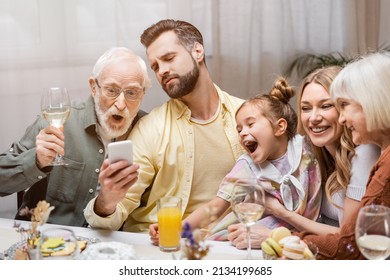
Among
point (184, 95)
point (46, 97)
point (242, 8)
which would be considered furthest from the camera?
point (242, 8)

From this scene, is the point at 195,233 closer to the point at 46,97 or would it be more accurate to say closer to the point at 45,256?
the point at 45,256

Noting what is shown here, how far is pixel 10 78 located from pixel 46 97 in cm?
37

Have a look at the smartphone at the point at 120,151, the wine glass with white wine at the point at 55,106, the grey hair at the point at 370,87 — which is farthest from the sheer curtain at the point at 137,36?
the grey hair at the point at 370,87

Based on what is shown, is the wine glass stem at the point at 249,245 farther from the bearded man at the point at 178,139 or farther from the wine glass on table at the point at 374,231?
the bearded man at the point at 178,139

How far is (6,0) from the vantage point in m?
2.05

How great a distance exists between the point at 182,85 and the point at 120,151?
39 centimetres

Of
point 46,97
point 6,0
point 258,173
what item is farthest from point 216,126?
point 6,0

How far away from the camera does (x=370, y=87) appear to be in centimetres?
144

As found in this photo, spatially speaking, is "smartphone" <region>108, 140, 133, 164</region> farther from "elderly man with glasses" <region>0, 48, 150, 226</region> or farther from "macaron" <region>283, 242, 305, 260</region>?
"macaron" <region>283, 242, 305, 260</region>

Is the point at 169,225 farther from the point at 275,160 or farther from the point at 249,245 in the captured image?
the point at 275,160

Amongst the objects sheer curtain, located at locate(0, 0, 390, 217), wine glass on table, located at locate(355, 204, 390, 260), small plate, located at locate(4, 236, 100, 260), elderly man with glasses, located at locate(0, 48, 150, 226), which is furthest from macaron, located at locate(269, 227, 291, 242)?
sheer curtain, located at locate(0, 0, 390, 217)

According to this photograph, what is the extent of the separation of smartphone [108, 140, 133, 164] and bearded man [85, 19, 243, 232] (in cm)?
26

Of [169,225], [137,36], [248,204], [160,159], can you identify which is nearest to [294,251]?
[248,204]

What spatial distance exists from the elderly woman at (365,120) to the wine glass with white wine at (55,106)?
29.8 inches
